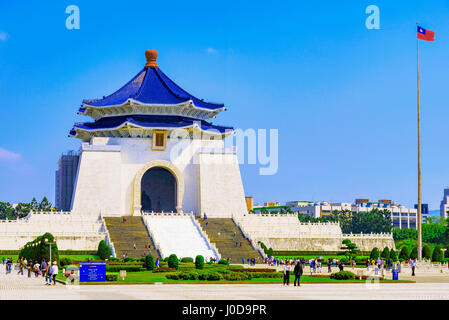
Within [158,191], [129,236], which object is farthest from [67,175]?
[129,236]

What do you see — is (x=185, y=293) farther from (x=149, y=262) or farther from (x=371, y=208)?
(x=371, y=208)

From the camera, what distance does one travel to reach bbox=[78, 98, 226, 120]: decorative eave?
61.1 metres

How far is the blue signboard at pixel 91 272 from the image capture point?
1125 inches

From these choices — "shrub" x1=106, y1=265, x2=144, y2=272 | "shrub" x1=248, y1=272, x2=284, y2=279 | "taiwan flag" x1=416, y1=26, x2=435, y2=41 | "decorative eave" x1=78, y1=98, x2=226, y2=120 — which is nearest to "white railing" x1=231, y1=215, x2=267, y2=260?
"decorative eave" x1=78, y1=98, x2=226, y2=120

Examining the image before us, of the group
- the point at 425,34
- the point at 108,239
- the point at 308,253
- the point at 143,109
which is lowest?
the point at 308,253

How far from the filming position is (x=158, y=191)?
66875mm

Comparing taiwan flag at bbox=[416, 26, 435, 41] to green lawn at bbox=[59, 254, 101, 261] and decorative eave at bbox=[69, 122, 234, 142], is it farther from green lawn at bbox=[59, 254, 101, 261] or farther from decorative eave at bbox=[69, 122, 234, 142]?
green lawn at bbox=[59, 254, 101, 261]

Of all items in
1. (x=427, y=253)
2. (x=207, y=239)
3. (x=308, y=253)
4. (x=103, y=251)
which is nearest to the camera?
(x=103, y=251)

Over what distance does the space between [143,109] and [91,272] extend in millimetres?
34351
